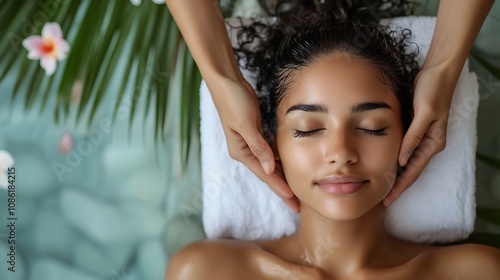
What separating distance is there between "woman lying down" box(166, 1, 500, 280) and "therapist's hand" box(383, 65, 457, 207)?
0.03 metres

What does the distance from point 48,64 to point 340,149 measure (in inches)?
34.8

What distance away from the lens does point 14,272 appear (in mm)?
1528

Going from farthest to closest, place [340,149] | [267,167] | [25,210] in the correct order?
1. [25,210]
2. [267,167]
3. [340,149]

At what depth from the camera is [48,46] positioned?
5.30ft

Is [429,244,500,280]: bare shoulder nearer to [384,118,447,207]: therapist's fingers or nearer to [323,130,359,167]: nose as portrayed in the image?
[384,118,447,207]: therapist's fingers

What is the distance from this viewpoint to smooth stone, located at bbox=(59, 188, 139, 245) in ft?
5.00

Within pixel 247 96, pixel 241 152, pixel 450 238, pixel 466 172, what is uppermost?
pixel 247 96

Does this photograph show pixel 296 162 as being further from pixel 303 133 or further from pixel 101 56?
pixel 101 56

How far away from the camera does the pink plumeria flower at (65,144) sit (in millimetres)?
1572

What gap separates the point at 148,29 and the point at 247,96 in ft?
1.58

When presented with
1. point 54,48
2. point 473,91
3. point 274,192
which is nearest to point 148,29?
point 54,48

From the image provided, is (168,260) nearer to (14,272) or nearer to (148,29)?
(14,272)

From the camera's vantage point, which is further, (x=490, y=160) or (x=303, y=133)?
(x=490, y=160)

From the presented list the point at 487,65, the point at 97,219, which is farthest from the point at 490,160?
the point at 97,219
